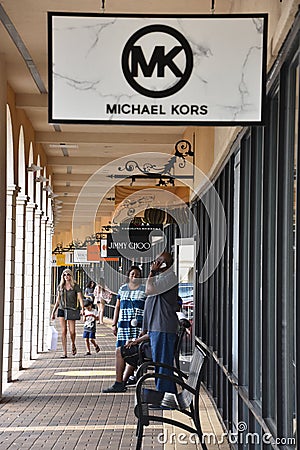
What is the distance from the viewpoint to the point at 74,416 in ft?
32.4

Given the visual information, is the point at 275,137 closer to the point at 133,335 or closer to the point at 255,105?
the point at 255,105

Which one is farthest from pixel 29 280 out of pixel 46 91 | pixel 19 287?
pixel 46 91

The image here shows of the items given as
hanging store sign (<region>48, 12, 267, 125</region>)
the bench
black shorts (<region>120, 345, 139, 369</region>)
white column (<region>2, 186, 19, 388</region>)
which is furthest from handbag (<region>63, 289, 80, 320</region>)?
hanging store sign (<region>48, 12, 267, 125</region>)

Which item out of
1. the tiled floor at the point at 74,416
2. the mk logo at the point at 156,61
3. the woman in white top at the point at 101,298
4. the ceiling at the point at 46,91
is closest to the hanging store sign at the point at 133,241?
the ceiling at the point at 46,91

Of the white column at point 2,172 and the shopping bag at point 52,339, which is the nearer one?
the white column at point 2,172

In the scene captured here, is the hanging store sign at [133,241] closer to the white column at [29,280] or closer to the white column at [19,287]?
the white column at [29,280]

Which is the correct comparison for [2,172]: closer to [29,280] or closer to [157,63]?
[157,63]

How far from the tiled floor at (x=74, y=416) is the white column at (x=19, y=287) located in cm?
40

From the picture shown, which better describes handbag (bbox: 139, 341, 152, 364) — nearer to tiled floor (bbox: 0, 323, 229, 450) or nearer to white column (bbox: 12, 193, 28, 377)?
tiled floor (bbox: 0, 323, 229, 450)

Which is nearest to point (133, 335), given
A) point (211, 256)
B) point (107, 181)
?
point (211, 256)

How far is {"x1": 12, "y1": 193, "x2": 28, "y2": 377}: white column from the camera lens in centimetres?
1455

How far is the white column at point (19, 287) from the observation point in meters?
14.5

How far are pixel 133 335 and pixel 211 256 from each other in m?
1.52

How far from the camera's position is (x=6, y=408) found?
1053 cm
